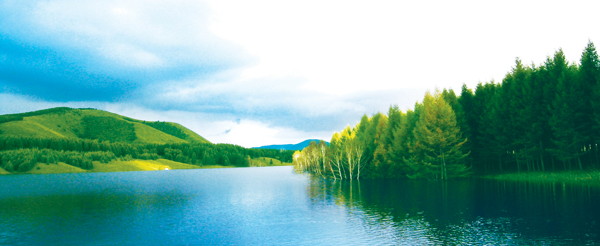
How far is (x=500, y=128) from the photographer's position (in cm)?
7850

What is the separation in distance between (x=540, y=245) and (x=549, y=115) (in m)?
57.4

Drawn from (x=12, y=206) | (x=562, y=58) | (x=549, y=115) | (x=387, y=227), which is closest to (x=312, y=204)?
(x=387, y=227)

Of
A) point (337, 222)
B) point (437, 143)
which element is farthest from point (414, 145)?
point (337, 222)

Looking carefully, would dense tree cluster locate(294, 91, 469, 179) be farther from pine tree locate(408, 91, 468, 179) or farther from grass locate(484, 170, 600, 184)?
grass locate(484, 170, 600, 184)

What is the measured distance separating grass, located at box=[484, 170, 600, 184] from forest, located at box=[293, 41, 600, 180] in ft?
9.75

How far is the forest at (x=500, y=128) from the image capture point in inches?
2475

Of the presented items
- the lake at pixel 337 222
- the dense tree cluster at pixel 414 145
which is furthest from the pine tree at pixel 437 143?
the lake at pixel 337 222

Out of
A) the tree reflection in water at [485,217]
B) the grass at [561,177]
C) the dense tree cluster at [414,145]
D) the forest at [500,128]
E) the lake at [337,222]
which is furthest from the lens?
the dense tree cluster at [414,145]

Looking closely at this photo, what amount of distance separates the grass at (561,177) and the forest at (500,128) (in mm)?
2971

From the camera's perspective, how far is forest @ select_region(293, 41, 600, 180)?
206ft

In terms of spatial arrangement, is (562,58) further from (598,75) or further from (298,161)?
(298,161)

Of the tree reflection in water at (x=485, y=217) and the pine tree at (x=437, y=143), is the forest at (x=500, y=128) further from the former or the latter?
the tree reflection in water at (x=485, y=217)

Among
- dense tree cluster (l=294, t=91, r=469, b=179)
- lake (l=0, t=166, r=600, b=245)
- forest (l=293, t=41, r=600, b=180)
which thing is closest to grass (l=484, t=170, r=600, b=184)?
forest (l=293, t=41, r=600, b=180)

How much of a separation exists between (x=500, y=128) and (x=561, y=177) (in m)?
17.4
